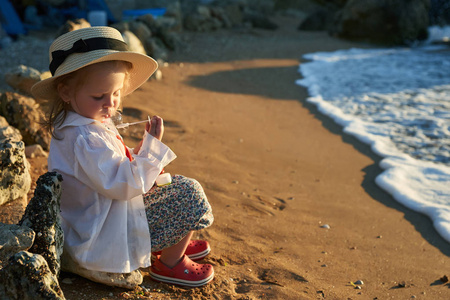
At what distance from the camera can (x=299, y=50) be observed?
39.6 ft

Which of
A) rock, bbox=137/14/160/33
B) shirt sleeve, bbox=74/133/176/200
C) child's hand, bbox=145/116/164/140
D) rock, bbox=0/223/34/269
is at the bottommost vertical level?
rock, bbox=137/14/160/33

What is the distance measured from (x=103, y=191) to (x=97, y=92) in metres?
0.46

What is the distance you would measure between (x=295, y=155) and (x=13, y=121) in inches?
101

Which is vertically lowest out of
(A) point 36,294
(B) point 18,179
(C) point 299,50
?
(C) point 299,50

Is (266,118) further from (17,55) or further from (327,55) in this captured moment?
(327,55)

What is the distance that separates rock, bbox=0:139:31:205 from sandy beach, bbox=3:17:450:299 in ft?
2.17

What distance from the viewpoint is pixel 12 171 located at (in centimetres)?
289

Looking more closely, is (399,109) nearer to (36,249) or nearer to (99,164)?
(99,164)

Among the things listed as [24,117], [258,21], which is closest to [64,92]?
[24,117]

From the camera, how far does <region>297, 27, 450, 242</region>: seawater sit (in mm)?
4469

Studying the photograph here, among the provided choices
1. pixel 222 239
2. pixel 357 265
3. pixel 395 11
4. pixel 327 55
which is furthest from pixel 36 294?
pixel 395 11

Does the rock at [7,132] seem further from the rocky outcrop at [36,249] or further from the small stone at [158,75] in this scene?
the small stone at [158,75]

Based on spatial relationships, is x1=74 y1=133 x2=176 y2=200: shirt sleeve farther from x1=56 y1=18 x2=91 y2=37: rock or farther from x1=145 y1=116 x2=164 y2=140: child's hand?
x1=56 y1=18 x2=91 y2=37: rock

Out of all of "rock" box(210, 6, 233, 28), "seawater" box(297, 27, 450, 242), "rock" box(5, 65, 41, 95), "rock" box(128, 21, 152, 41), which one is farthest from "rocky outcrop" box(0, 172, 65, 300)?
"rock" box(210, 6, 233, 28)
